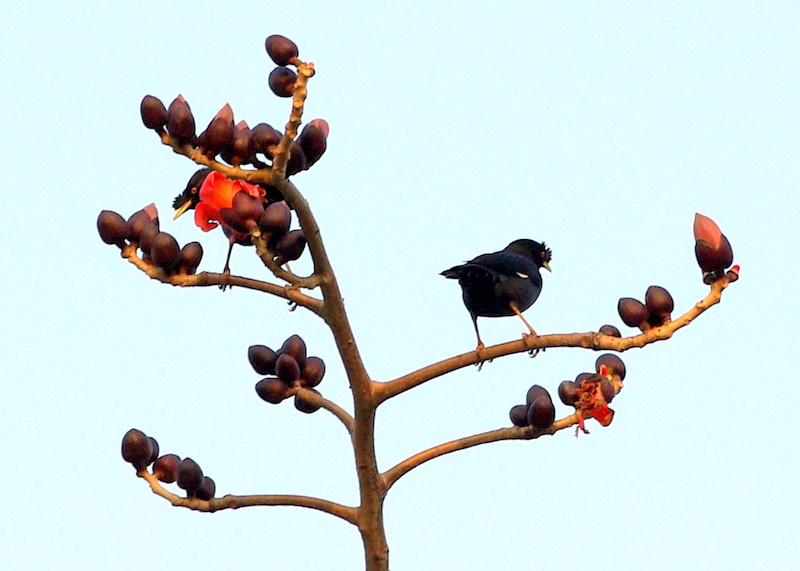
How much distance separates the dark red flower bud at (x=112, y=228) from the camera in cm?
376

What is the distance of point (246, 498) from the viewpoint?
12.5ft

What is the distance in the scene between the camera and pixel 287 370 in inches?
158

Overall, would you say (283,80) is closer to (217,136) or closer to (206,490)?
(217,136)

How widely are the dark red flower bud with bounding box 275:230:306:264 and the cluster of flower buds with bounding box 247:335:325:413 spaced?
568 millimetres

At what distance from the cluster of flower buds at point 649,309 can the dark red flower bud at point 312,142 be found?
110 centimetres

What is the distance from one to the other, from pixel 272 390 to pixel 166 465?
1.49 feet

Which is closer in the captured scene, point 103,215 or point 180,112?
point 180,112

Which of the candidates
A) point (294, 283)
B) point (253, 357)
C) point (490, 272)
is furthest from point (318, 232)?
point (490, 272)

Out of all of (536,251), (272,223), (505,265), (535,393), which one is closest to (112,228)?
(272,223)

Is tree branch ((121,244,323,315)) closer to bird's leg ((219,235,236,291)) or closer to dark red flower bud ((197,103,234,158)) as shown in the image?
bird's leg ((219,235,236,291))

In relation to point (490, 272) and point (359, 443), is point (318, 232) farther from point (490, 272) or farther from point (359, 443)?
point (490, 272)

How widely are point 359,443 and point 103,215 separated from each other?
1169 millimetres

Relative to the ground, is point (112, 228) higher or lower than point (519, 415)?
higher

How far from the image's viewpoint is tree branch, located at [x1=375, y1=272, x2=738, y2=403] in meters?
3.47
